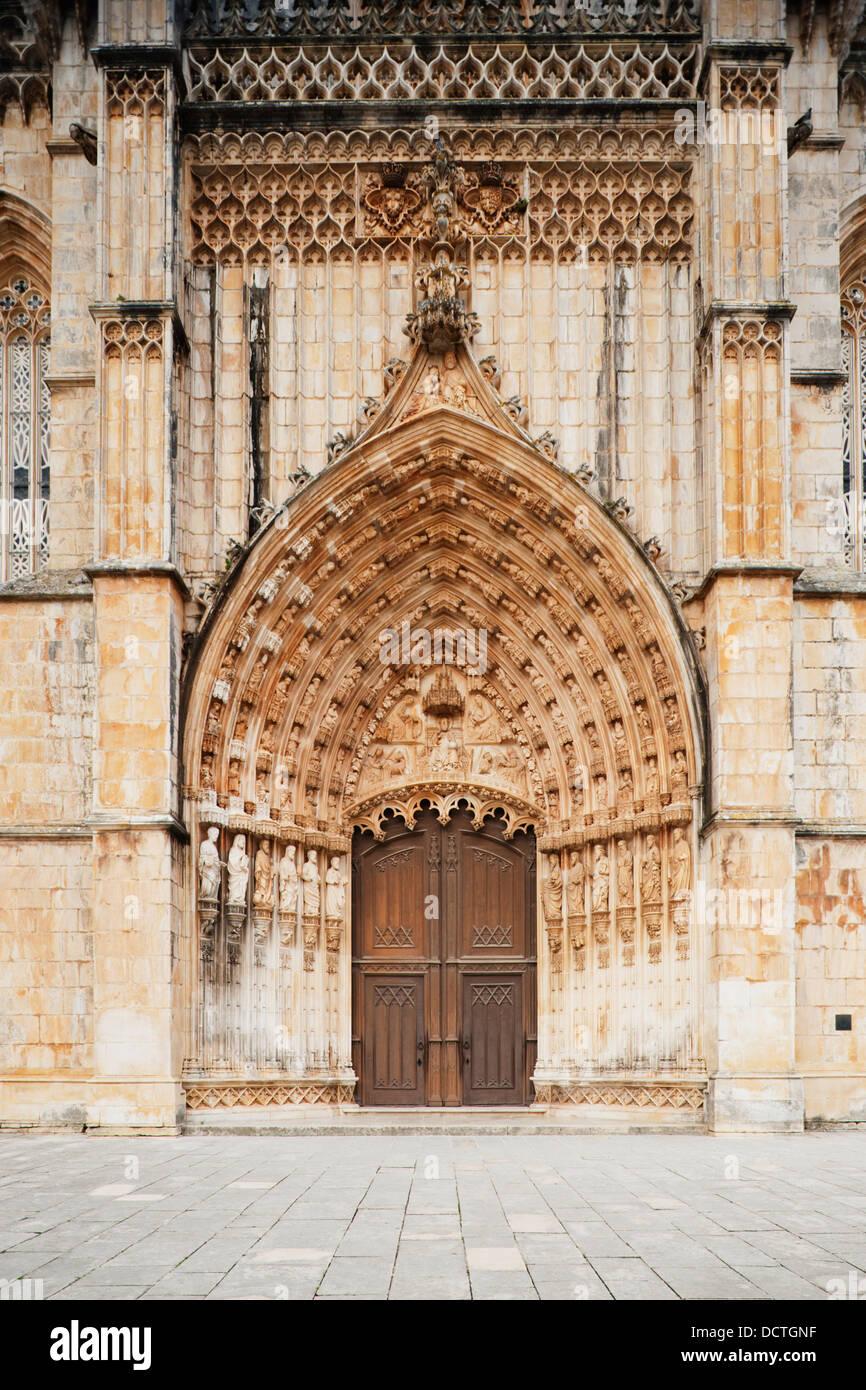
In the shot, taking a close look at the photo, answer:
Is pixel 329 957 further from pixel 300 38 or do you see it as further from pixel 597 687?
pixel 300 38

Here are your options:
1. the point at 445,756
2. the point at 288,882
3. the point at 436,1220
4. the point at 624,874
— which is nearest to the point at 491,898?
the point at 445,756

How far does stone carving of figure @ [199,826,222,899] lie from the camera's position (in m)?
16.5

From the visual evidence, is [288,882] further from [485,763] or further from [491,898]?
[485,763]

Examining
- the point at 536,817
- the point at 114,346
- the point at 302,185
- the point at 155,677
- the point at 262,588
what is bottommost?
the point at 536,817

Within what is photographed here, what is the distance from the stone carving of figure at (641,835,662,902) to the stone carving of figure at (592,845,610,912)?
54 centimetres

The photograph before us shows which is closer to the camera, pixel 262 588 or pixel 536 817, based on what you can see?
pixel 262 588

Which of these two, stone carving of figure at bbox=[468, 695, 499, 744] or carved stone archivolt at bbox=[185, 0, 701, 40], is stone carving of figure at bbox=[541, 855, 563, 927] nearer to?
stone carving of figure at bbox=[468, 695, 499, 744]

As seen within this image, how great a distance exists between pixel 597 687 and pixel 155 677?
201 inches

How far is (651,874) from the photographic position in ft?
55.8

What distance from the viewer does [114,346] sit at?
1661cm

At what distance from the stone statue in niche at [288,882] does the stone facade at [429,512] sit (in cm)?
4

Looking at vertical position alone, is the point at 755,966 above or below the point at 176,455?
below

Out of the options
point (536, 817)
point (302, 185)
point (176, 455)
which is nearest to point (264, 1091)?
point (536, 817)

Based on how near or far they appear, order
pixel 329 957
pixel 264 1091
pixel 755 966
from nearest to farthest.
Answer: pixel 755 966, pixel 264 1091, pixel 329 957
